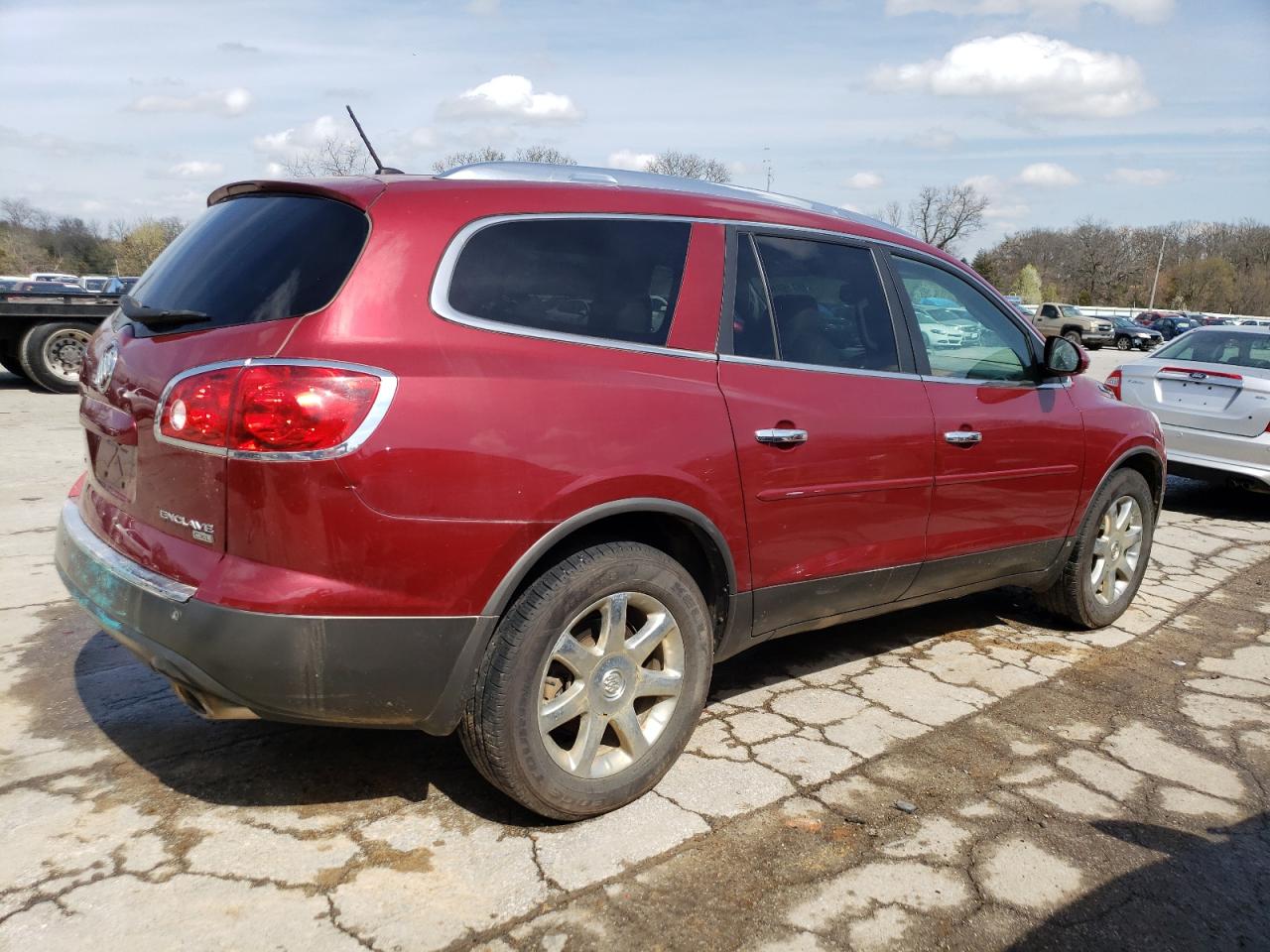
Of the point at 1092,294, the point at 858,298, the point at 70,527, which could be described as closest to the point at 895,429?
the point at 858,298

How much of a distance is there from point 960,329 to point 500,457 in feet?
7.62

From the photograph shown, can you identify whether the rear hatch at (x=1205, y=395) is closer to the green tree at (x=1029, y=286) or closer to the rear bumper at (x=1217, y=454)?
the rear bumper at (x=1217, y=454)

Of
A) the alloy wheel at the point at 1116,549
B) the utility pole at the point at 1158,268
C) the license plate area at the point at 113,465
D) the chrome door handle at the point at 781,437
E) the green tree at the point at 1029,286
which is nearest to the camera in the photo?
the license plate area at the point at 113,465

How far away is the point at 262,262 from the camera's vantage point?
8.48 feet

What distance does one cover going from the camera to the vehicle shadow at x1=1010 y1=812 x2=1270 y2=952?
2438mm

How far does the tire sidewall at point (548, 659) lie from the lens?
2580mm

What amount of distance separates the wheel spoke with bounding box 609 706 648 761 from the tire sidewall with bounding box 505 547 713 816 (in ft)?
0.12

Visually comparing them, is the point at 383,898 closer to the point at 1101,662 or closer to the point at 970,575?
the point at 970,575

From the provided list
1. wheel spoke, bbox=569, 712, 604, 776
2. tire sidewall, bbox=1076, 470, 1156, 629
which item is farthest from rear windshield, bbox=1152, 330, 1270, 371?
wheel spoke, bbox=569, 712, 604, 776

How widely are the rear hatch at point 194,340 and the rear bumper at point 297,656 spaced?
10cm

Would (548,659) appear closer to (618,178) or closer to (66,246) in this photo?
(618,178)

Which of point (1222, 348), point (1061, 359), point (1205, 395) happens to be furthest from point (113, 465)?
point (1222, 348)

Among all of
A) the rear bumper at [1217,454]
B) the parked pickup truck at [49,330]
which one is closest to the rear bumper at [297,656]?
the rear bumper at [1217,454]

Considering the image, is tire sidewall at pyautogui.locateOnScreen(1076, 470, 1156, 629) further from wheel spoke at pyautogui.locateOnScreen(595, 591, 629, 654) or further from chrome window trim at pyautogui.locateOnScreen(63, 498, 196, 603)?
chrome window trim at pyautogui.locateOnScreen(63, 498, 196, 603)
